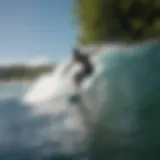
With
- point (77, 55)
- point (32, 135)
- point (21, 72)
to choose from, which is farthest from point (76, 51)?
point (32, 135)

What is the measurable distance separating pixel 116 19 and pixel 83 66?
0.92 ft

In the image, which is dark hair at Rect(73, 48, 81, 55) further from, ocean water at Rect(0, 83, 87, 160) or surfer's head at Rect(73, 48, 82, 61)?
ocean water at Rect(0, 83, 87, 160)

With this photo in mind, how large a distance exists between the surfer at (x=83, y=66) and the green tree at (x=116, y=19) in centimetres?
6

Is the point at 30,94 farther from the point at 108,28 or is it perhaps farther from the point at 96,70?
the point at 108,28

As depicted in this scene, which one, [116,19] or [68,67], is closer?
[68,67]

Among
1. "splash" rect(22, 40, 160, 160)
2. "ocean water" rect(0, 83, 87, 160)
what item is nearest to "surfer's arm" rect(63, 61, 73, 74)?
"splash" rect(22, 40, 160, 160)

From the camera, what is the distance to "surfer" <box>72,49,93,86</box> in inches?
52.2

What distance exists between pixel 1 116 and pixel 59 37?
13.0 inches

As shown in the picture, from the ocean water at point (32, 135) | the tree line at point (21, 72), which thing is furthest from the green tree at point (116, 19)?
the ocean water at point (32, 135)

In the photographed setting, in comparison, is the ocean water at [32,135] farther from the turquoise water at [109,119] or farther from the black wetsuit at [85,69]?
the black wetsuit at [85,69]

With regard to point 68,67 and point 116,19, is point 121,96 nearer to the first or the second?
point 68,67

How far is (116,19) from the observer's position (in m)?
1.50

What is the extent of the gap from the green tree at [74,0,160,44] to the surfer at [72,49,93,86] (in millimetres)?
63

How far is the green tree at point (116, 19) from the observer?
1.40 m
